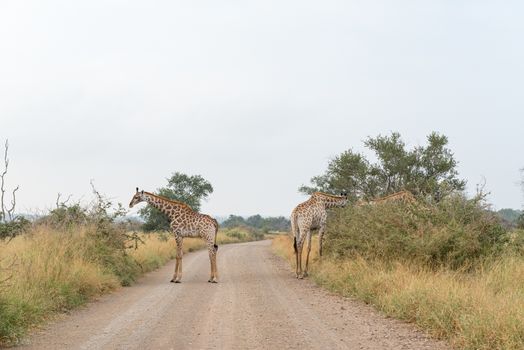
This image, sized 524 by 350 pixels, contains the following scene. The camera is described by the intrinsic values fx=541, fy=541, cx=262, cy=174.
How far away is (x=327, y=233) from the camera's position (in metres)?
17.2

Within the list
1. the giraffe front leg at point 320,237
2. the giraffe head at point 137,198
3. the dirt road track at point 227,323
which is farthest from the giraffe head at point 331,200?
the giraffe head at point 137,198

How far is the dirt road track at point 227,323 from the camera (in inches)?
299

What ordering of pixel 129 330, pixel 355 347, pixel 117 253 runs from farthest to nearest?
pixel 117 253 → pixel 129 330 → pixel 355 347

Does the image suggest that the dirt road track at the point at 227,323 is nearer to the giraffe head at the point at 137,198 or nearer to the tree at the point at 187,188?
the giraffe head at the point at 137,198

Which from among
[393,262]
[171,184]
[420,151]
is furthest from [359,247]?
[171,184]

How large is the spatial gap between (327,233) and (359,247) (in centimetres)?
290

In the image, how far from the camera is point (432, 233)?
12570 mm

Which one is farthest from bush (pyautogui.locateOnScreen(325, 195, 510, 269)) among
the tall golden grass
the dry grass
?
the tall golden grass

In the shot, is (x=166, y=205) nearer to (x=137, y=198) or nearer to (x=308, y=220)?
(x=137, y=198)

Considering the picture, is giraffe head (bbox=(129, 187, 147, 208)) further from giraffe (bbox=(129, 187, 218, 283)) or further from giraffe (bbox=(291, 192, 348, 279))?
giraffe (bbox=(291, 192, 348, 279))

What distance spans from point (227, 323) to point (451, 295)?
367 centimetres

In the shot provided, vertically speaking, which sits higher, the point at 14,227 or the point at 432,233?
the point at 14,227

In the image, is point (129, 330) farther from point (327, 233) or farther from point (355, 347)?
point (327, 233)

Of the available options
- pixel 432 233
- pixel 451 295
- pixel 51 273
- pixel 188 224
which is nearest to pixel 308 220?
pixel 188 224
